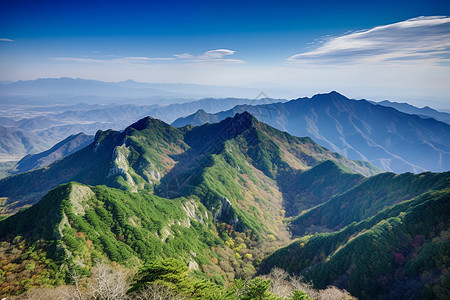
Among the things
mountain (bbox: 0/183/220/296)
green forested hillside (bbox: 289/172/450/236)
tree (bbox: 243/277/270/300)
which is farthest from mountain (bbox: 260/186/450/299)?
mountain (bbox: 0/183/220/296)

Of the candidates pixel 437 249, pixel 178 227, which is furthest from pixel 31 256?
pixel 437 249

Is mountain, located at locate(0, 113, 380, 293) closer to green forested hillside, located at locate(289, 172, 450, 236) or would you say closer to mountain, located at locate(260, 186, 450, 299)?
green forested hillside, located at locate(289, 172, 450, 236)

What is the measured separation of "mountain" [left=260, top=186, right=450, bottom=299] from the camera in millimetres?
52188

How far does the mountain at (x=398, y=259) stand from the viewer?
5219cm

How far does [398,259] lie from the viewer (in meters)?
62.5

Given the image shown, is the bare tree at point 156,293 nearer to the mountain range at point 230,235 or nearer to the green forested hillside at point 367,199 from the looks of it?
the mountain range at point 230,235

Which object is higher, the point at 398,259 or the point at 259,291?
the point at 259,291

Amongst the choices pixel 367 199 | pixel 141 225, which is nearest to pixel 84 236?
pixel 141 225

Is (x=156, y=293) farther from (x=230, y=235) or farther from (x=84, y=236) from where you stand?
(x=230, y=235)

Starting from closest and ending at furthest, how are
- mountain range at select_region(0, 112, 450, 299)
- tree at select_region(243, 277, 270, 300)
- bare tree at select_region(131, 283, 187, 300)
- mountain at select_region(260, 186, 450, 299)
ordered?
bare tree at select_region(131, 283, 187, 300)
tree at select_region(243, 277, 270, 300)
mountain range at select_region(0, 112, 450, 299)
mountain at select_region(260, 186, 450, 299)

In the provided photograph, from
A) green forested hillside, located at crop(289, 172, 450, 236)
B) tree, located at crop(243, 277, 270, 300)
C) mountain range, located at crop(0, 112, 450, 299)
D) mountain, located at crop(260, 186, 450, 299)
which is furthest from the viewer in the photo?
green forested hillside, located at crop(289, 172, 450, 236)

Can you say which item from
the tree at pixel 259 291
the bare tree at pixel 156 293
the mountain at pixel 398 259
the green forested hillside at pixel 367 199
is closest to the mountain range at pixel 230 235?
the mountain at pixel 398 259

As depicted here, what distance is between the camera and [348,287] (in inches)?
2479

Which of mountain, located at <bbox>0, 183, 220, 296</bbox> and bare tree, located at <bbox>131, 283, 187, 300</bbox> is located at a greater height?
bare tree, located at <bbox>131, 283, 187, 300</bbox>
